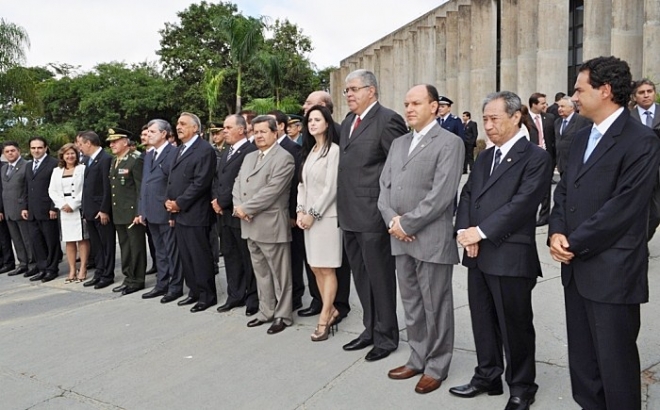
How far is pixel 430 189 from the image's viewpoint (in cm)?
400

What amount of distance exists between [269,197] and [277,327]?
1170 mm

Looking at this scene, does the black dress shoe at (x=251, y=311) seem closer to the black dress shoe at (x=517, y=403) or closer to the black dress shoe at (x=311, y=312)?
the black dress shoe at (x=311, y=312)

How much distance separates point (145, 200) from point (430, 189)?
402cm

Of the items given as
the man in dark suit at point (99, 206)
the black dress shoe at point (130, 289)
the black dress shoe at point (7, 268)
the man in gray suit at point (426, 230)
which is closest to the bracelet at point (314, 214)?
the man in gray suit at point (426, 230)

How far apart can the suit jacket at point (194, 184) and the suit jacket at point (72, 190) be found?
2.20 meters

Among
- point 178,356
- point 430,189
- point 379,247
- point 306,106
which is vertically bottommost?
point 178,356

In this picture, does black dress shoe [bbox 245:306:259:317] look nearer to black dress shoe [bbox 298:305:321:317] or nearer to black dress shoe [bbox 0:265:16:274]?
black dress shoe [bbox 298:305:321:317]

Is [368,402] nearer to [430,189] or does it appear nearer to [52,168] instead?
[430,189]

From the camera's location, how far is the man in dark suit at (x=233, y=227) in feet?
19.6

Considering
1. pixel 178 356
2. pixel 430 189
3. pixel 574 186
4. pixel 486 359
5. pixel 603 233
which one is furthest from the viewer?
pixel 178 356

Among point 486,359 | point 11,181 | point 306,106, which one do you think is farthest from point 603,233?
point 11,181

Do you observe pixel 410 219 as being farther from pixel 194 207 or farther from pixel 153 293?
pixel 153 293

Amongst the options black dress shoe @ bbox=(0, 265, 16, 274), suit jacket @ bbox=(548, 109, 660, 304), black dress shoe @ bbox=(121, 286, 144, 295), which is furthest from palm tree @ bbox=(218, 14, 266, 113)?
suit jacket @ bbox=(548, 109, 660, 304)

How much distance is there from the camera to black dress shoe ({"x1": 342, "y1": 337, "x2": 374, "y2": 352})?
4.75 m
